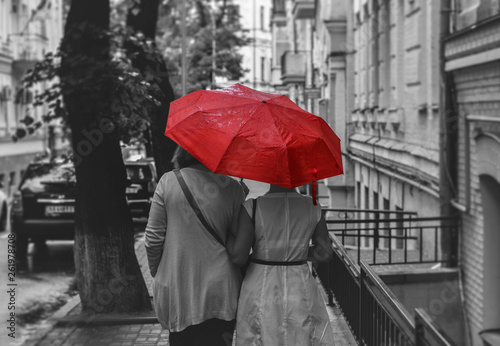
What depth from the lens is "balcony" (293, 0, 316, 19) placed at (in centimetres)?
3180

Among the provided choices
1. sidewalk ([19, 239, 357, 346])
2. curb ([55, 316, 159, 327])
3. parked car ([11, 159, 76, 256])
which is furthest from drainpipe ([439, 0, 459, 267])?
parked car ([11, 159, 76, 256])

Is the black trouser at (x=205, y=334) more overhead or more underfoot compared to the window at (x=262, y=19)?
more underfoot

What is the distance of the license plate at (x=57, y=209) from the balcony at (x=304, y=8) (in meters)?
18.7

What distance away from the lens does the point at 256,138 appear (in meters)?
5.02

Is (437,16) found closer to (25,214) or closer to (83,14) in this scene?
(83,14)

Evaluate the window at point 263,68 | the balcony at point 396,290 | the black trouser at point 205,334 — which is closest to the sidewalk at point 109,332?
the balcony at point 396,290

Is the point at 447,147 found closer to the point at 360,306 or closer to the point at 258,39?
the point at 360,306

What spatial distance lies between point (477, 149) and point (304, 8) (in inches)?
890

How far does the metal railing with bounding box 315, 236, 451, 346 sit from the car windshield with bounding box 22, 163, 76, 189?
6.80 m

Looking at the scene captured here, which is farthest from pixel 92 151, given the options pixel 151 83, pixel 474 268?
pixel 474 268

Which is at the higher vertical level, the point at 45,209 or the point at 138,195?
the point at 138,195

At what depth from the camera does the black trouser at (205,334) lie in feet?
16.4

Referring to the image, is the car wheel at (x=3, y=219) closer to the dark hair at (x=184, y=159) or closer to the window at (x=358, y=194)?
the window at (x=358, y=194)

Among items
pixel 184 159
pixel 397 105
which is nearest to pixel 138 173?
pixel 397 105
